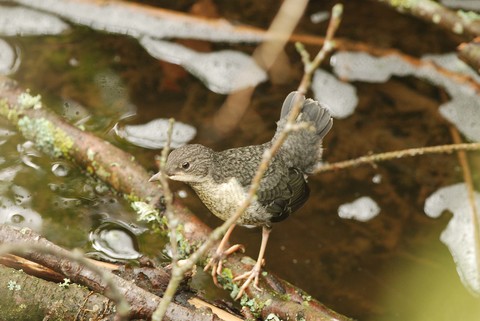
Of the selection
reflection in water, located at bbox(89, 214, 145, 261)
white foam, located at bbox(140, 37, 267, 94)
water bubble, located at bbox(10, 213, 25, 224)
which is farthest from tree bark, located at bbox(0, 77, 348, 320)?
white foam, located at bbox(140, 37, 267, 94)

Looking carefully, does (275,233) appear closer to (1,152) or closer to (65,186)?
(65,186)

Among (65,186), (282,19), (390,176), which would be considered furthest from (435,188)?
(65,186)

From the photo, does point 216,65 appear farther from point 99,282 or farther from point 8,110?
point 99,282

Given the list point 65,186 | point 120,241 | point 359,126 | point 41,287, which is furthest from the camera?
point 359,126

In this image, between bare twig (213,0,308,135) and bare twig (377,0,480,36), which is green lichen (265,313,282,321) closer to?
bare twig (213,0,308,135)

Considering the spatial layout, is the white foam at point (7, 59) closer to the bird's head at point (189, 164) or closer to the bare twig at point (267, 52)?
the bare twig at point (267, 52)

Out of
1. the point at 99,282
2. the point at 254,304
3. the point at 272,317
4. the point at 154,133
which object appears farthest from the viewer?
the point at 154,133

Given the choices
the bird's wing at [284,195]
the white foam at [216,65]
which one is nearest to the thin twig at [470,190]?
the bird's wing at [284,195]

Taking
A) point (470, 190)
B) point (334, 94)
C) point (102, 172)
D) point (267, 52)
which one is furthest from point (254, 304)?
point (267, 52)
